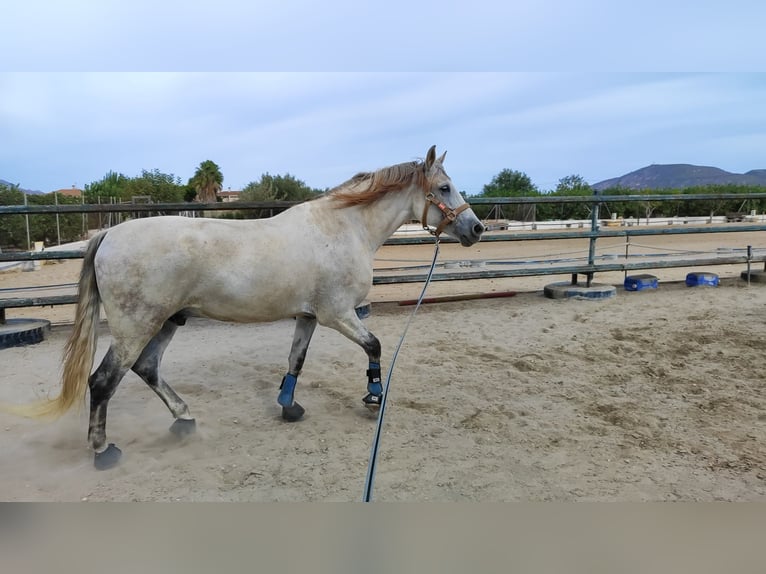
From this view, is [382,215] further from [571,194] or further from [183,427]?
[571,194]

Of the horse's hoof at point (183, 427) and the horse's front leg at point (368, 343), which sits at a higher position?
the horse's front leg at point (368, 343)

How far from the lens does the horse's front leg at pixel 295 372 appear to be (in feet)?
10.2

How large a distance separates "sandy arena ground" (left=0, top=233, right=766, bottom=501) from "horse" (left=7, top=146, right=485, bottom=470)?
0.26 meters

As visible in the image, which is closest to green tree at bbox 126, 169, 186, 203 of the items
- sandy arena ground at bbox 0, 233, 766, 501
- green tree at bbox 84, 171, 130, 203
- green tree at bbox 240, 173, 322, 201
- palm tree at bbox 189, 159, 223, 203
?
green tree at bbox 84, 171, 130, 203

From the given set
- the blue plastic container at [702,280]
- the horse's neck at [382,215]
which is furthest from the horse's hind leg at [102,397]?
the blue plastic container at [702,280]

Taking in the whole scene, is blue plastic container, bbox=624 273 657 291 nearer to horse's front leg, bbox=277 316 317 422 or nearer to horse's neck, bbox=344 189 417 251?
horse's neck, bbox=344 189 417 251

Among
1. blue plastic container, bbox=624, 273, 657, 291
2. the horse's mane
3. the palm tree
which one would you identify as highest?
the palm tree

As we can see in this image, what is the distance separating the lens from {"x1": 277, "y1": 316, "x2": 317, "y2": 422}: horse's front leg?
122 inches

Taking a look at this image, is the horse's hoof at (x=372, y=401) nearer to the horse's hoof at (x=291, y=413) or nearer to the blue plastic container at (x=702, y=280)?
the horse's hoof at (x=291, y=413)

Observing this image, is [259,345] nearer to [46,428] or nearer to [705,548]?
[46,428]

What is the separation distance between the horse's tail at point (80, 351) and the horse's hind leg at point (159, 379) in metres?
0.32

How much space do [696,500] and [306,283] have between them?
2.25 meters

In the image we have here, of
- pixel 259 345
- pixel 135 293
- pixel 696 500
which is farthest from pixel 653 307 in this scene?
pixel 135 293

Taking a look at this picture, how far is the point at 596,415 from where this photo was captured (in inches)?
121
